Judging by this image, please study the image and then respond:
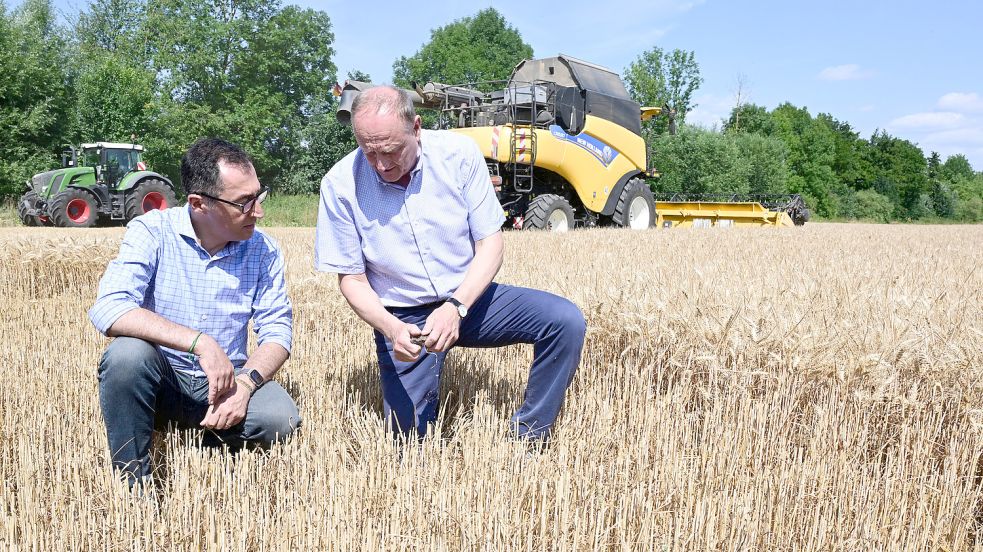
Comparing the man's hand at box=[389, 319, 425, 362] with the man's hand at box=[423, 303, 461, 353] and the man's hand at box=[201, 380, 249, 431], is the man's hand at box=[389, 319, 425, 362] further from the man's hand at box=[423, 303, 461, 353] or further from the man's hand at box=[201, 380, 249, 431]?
the man's hand at box=[201, 380, 249, 431]

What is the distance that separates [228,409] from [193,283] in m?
0.53

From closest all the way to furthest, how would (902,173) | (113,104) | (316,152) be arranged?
(113,104) → (316,152) → (902,173)

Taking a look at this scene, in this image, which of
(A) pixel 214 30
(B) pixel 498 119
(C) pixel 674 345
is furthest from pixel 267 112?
(C) pixel 674 345

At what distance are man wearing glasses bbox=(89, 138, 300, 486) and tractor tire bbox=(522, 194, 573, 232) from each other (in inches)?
391

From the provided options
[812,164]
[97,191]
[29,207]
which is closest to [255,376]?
[97,191]

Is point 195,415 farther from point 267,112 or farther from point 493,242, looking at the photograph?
point 267,112

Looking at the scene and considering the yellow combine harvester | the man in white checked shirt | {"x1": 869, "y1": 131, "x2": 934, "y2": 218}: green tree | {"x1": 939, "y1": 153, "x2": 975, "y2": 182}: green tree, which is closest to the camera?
the man in white checked shirt

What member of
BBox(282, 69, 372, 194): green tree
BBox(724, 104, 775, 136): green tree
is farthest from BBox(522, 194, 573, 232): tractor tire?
BBox(724, 104, 775, 136): green tree

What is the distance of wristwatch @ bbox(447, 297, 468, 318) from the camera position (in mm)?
2858

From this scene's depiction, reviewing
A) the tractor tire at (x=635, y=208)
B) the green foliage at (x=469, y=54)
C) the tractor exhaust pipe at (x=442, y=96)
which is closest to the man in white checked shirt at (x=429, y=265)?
the tractor exhaust pipe at (x=442, y=96)

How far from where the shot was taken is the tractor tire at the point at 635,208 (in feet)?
47.3

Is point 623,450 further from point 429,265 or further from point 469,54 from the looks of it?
point 469,54

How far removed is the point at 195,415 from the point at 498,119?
10528mm

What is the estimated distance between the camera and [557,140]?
41.2 feet
